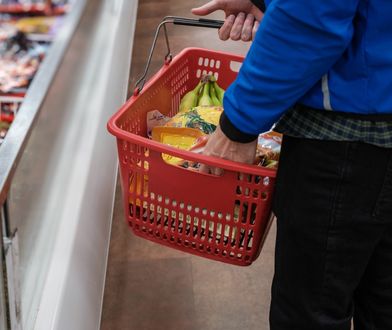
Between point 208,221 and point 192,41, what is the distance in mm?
3116

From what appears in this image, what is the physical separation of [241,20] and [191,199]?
0.45 meters

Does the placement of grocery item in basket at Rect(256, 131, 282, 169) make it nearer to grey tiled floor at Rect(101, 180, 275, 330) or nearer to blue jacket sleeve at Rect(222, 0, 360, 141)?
blue jacket sleeve at Rect(222, 0, 360, 141)

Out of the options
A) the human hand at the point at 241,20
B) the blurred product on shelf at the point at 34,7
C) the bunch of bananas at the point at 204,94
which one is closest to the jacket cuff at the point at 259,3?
the human hand at the point at 241,20

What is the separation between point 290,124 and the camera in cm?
112

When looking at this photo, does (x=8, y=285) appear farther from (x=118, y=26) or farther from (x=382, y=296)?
(x=118, y=26)

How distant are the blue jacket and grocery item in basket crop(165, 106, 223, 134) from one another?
0.50 meters

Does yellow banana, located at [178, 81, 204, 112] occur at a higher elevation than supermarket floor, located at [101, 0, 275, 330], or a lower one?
higher

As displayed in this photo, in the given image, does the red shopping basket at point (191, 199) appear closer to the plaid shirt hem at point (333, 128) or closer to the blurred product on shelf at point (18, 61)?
the plaid shirt hem at point (333, 128)

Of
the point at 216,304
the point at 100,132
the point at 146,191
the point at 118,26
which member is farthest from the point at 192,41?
the point at 146,191

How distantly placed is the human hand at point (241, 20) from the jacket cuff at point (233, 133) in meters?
0.31

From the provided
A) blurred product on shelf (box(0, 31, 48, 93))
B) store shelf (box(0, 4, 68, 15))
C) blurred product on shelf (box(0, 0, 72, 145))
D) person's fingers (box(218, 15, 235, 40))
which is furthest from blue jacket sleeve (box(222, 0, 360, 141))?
store shelf (box(0, 4, 68, 15))

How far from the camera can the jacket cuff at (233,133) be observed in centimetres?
114

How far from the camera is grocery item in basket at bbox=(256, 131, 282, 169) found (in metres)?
1.43

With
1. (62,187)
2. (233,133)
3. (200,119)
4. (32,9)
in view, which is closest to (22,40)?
(32,9)
